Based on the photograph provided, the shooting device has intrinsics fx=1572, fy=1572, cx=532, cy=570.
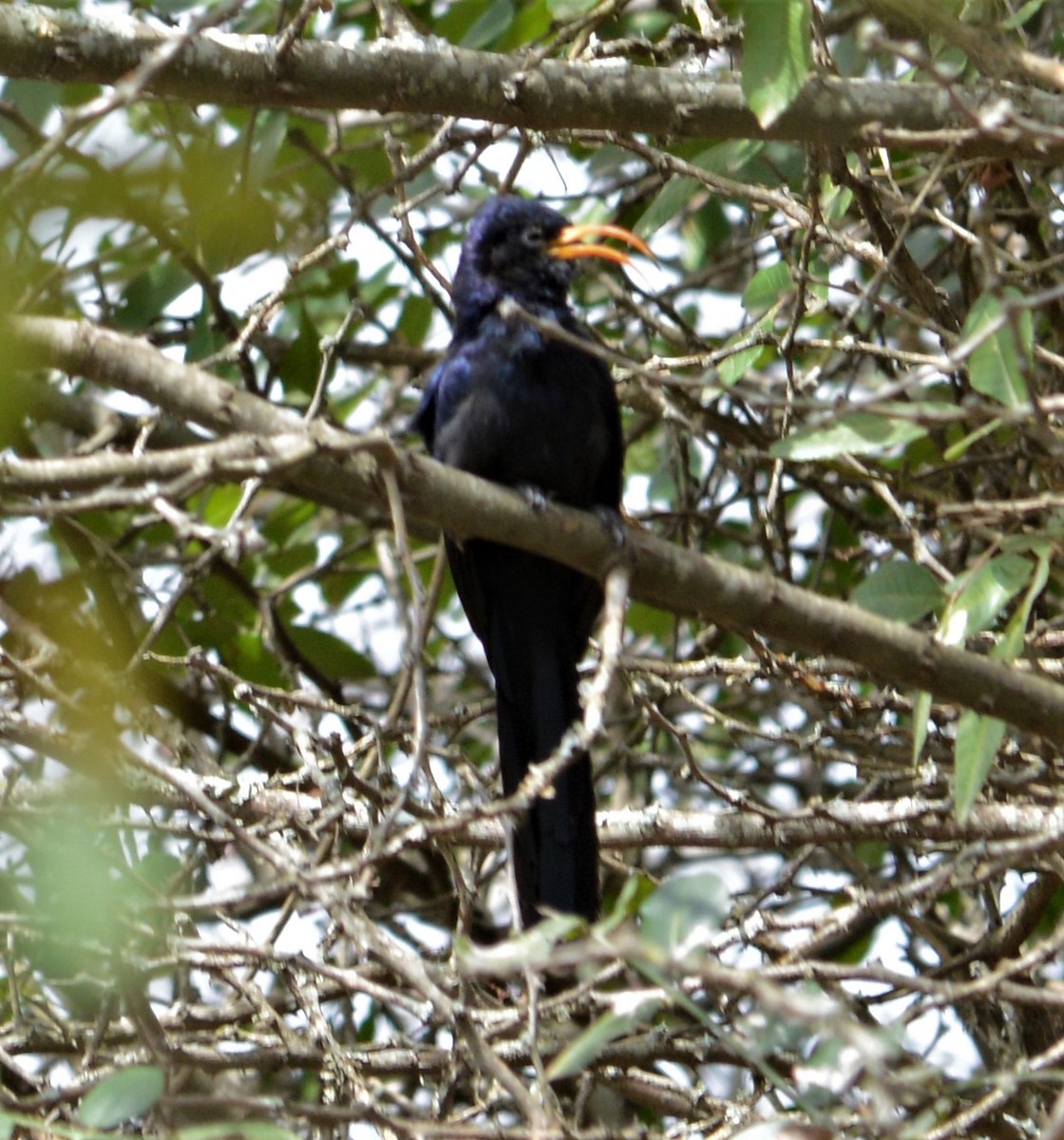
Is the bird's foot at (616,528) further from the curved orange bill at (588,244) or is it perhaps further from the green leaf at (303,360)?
the green leaf at (303,360)

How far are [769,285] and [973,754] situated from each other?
4.85 feet

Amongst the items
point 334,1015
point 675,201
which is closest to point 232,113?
point 675,201

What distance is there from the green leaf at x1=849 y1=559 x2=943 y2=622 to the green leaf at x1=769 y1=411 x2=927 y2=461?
1.01 ft

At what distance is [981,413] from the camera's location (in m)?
2.37

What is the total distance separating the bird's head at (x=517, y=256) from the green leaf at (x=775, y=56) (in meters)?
1.66

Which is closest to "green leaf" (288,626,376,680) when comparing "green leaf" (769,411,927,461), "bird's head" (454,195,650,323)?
"bird's head" (454,195,650,323)

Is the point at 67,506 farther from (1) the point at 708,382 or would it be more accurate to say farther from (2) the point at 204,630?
(2) the point at 204,630

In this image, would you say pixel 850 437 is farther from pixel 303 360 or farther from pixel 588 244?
pixel 303 360

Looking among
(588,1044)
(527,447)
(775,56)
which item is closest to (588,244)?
(527,447)

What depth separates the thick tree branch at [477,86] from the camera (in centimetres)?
288

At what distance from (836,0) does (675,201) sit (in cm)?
152

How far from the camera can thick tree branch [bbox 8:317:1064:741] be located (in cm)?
249

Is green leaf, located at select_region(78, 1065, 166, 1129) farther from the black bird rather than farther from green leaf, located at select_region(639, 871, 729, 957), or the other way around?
the black bird

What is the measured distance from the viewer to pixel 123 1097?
6.83ft
